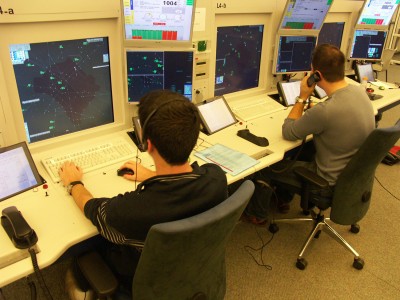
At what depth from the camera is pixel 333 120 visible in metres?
1.88

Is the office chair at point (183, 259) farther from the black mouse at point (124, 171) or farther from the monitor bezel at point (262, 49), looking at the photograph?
the monitor bezel at point (262, 49)

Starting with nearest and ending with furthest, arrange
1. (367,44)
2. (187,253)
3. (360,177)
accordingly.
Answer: (187,253), (360,177), (367,44)

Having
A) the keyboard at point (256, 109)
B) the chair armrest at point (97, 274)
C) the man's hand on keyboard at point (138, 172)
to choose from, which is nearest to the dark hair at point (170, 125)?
the chair armrest at point (97, 274)

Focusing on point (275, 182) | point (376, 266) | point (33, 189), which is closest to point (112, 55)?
point (33, 189)

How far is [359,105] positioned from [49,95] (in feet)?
5.30

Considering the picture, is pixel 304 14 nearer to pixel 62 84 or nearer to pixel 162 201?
pixel 62 84

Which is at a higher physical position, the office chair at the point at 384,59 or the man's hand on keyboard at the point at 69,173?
the office chair at the point at 384,59

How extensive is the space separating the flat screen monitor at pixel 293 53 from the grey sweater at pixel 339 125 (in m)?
0.92

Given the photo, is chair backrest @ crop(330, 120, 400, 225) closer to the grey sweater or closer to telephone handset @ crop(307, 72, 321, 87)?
the grey sweater

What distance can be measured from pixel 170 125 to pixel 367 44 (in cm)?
311

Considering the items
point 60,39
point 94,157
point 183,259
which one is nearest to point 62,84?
point 60,39

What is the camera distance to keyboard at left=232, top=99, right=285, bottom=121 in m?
2.50

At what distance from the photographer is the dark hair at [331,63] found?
77.1 inches

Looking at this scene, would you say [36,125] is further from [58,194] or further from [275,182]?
[275,182]
